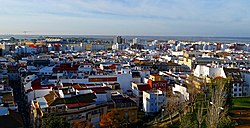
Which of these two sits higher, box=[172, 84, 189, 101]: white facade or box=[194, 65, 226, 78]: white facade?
box=[194, 65, 226, 78]: white facade

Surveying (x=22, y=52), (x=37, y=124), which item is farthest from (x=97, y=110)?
(x=22, y=52)

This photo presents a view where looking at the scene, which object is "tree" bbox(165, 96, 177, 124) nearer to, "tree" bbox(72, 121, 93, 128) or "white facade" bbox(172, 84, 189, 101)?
"white facade" bbox(172, 84, 189, 101)

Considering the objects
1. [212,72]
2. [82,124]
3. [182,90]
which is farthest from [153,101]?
[212,72]

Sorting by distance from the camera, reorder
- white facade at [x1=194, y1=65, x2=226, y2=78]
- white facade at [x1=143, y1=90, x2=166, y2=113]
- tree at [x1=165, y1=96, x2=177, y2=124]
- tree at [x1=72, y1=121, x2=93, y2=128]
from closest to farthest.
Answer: tree at [x1=72, y1=121, x2=93, y2=128], tree at [x1=165, y1=96, x2=177, y2=124], white facade at [x1=143, y1=90, x2=166, y2=113], white facade at [x1=194, y1=65, x2=226, y2=78]

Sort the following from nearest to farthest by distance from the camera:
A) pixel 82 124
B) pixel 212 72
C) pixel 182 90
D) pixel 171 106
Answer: pixel 82 124 → pixel 171 106 → pixel 182 90 → pixel 212 72

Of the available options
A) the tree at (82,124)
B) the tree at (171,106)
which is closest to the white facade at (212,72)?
the tree at (171,106)

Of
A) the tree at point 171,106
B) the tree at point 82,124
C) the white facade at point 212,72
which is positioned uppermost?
the white facade at point 212,72

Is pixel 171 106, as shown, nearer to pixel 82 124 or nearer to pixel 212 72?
pixel 82 124

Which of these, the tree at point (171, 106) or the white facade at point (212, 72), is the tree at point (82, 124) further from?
the white facade at point (212, 72)

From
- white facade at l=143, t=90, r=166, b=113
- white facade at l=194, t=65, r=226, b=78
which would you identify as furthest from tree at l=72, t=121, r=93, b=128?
white facade at l=194, t=65, r=226, b=78

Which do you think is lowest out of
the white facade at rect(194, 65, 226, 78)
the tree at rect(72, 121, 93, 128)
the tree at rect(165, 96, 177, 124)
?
the tree at rect(72, 121, 93, 128)

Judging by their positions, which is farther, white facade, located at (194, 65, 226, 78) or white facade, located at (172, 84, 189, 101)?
white facade, located at (194, 65, 226, 78)
